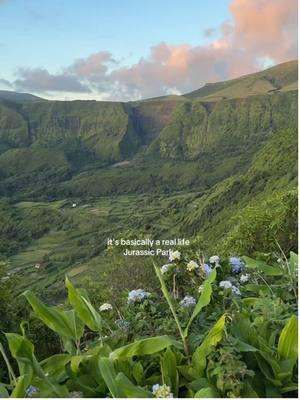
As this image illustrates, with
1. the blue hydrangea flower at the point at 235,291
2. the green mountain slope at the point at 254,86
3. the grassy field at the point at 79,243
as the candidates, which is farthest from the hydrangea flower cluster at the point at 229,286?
the green mountain slope at the point at 254,86

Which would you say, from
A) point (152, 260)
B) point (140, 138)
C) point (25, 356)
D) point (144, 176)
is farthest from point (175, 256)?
point (140, 138)

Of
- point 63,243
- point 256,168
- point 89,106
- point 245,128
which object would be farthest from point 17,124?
point 63,243

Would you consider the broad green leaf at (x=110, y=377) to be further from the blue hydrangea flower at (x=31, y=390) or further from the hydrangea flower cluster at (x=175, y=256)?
the hydrangea flower cluster at (x=175, y=256)

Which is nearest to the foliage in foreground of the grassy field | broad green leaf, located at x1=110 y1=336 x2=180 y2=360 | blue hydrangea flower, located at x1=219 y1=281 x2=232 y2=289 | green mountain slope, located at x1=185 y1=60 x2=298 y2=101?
broad green leaf, located at x1=110 y1=336 x2=180 y2=360

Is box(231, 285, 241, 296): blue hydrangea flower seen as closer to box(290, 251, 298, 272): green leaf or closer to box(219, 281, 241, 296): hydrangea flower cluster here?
box(219, 281, 241, 296): hydrangea flower cluster

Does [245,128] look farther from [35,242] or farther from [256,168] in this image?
[35,242]

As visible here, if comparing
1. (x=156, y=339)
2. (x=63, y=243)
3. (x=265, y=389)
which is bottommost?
(x=63, y=243)
